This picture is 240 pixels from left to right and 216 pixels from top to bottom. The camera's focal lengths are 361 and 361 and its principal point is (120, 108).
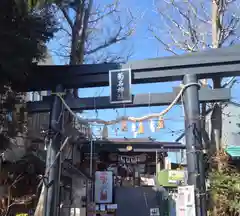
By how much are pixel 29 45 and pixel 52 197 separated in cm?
383

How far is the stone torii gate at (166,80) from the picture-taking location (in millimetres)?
8391

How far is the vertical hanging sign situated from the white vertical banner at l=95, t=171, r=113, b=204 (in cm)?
795

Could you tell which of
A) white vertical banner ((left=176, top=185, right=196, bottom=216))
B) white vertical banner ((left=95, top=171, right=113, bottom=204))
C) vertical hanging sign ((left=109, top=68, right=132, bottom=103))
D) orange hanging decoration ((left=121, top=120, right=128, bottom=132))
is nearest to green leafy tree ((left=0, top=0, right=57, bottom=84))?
vertical hanging sign ((left=109, top=68, right=132, bottom=103))

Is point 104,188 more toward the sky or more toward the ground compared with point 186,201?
more toward the sky

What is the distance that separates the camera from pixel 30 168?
13.2m

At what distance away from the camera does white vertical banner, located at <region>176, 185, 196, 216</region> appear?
796 cm

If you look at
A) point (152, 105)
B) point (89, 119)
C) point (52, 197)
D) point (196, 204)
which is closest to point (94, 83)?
point (89, 119)

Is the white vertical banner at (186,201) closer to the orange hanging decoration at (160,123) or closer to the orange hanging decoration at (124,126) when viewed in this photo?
the orange hanging decoration at (160,123)

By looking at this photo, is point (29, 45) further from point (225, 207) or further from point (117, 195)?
point (117, 195)

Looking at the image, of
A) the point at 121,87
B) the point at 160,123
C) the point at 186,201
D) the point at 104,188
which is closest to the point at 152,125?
the point at 160,123

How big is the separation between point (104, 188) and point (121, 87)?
8254 mm

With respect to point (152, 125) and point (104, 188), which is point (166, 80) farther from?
point (104, 188)

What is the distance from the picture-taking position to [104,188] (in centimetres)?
1642

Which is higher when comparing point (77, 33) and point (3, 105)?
point (77, 33)
